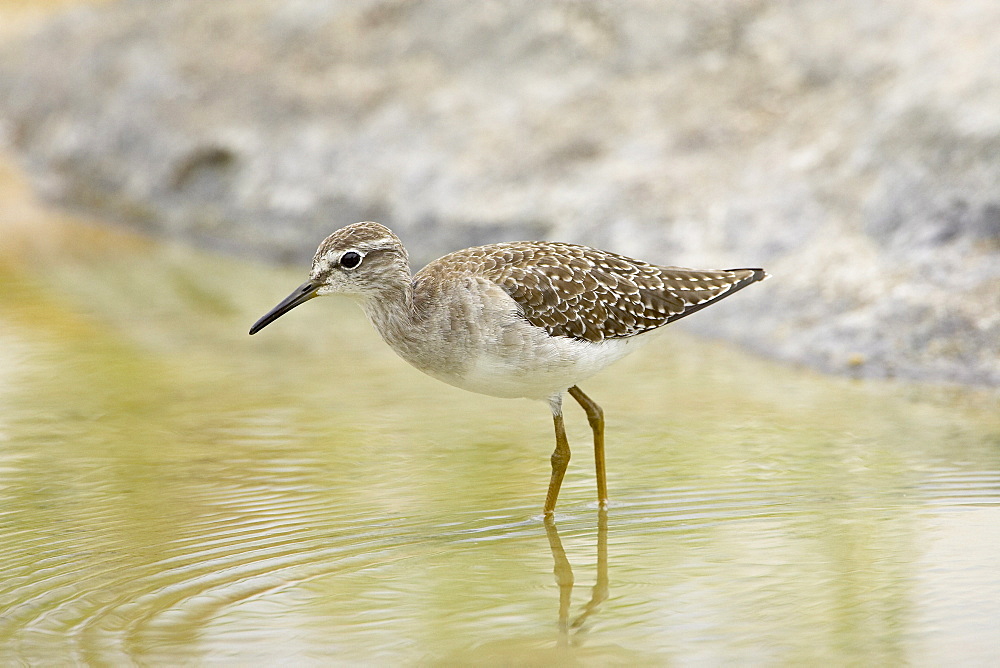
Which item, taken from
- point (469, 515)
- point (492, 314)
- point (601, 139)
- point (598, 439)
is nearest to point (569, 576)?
point (469, 515)

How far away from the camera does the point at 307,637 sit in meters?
5.50

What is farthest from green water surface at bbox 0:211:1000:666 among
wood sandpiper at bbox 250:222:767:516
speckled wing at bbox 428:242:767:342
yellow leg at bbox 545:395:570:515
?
speckled wing at bbox 428:242:767:342

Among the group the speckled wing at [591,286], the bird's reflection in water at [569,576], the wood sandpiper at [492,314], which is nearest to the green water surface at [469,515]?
the bird's reflection in water at [569,576]

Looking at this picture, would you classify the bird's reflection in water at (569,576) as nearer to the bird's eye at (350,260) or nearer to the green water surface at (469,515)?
the green water surface at (469,515)

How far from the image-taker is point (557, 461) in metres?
7.28

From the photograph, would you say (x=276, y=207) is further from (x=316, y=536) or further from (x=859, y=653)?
(x=859, y=653)

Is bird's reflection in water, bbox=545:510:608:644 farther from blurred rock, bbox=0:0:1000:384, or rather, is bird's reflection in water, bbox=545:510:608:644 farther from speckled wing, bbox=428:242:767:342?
blurred rock, bbox=0:0:1000:384

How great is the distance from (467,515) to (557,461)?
66cm

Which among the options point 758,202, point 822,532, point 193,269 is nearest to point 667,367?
point 758,202

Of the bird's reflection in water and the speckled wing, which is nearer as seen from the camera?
the bird's reflection in water

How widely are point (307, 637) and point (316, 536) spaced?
3.64 feet

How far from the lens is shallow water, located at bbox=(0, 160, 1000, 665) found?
5.48 m

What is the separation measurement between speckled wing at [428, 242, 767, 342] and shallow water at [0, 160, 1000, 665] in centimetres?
84

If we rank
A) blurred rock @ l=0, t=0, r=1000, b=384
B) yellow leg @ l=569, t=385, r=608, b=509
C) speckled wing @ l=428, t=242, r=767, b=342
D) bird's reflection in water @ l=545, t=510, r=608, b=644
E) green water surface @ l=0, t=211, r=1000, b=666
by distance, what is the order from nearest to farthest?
1. green water surface @ l=0, t=211, r=1000, b=666
2. bird's reflection in water @ l=545, t=510, r=608, b=644
3. yellow leg @ l=569, t=385, r=608, b=509
4. speckled wing @ l=428, t=242, r=767, b=342
5. blurred rock @ l=0, t=0, r=1000, b=384
